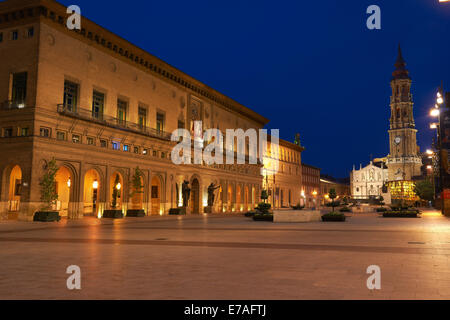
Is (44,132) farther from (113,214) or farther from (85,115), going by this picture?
(113,214)

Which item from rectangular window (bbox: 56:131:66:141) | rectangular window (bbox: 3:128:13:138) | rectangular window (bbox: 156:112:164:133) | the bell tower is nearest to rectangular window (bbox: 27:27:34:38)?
rectangular window (bbox: 3:128:13:138)

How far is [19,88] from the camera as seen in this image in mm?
36438

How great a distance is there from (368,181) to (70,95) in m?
154

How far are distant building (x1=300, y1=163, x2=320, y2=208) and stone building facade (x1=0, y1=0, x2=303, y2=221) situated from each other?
70.5 m

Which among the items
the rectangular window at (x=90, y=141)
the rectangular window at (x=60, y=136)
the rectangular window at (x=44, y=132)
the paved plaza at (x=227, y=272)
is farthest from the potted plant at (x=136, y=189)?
the paved plaza at (x=227, y=272)

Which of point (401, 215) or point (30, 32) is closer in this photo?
point (30, 32)

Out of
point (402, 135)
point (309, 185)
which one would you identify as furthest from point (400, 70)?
point (309, 185)

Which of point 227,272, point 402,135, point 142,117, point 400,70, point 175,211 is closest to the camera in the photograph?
point 227,272

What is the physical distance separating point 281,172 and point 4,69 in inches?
3010

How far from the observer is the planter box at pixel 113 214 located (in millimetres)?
41219

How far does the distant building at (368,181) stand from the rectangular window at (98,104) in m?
144

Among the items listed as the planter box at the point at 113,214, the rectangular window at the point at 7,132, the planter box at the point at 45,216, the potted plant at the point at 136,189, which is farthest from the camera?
the potted plant at the point at 136,189

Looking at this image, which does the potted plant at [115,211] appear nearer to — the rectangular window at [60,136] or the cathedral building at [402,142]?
the rectangular window at [60,136]
